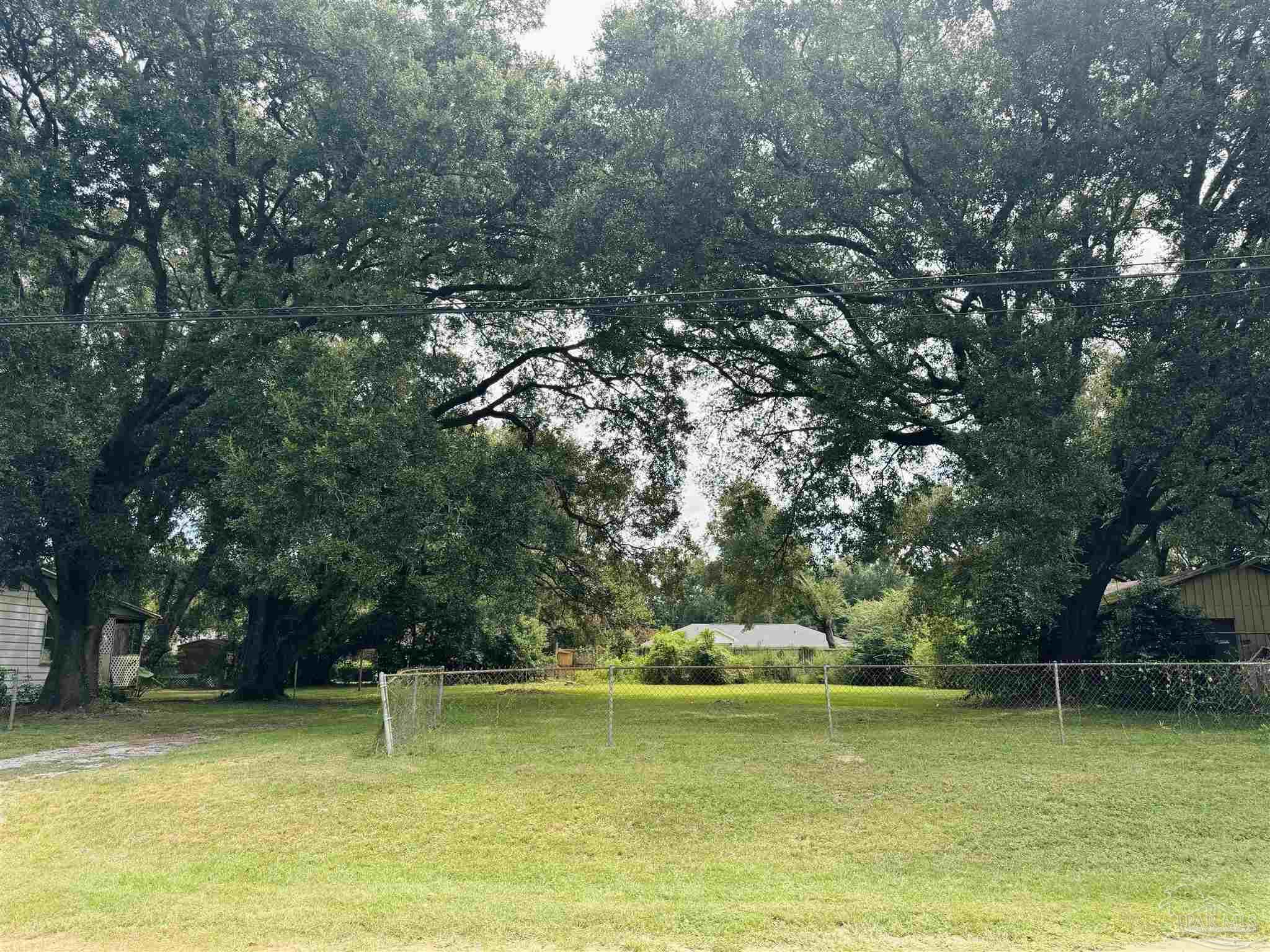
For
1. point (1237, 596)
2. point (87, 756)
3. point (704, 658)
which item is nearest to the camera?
point (87, 756)

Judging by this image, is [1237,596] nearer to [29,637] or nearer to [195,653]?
[29,637]

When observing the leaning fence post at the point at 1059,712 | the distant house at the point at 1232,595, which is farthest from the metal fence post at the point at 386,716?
the distant house at the point at 1232,595

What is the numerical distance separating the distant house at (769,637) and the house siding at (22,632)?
124 feet

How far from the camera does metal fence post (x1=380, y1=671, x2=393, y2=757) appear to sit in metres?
11.9

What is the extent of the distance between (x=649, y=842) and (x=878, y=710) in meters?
12.9

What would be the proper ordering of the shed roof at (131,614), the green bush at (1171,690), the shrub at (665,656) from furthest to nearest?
the shrub at (665,656)
the shed roof at (131,614)
the green bush at (1171,690)

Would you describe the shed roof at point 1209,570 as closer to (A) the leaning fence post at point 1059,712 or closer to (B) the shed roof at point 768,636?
(A) the leaning fence post at point 1059,712

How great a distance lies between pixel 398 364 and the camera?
17.5m

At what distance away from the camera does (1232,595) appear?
21.6 meters

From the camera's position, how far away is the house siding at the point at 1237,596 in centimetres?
2148

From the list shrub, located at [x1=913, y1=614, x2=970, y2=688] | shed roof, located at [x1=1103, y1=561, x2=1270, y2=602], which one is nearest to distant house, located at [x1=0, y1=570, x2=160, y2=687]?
shrub, located at [x1=913, y1=614, x2=970, y2=688]

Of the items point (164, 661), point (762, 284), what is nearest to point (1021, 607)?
point (762, 284)

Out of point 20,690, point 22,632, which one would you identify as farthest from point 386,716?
point 22,632

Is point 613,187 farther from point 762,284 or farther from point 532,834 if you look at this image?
point 532,834
